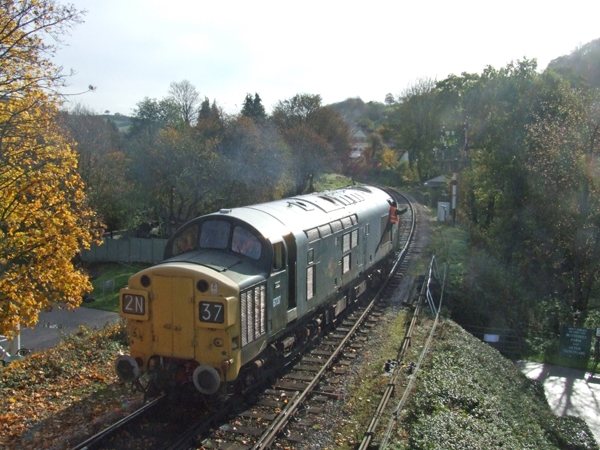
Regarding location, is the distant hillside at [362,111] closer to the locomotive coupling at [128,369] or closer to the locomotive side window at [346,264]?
the locomotive side window at [346,264]

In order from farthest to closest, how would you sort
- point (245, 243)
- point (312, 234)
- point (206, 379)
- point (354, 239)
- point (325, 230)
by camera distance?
point (354, 239)
point (325, 230)
point (312, 234)
point (245, 243)
point (206, 379)

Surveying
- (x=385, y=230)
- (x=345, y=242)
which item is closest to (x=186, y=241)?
(x=345, y=242)

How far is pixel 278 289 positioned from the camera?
397 inches

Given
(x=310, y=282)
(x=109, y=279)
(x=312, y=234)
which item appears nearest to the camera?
(x=310, y=282)

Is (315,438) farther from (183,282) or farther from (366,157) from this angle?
(366,157)

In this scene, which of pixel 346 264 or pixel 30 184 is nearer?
pixel 30 184

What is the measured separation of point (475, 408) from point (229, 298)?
20.0ft

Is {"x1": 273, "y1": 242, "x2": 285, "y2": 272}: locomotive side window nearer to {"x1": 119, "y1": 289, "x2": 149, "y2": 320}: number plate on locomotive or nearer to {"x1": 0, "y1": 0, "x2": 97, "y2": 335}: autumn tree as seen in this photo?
{"x1": 119, "y1": 289, "x2": 149, "y2": 320}: number plate on locomotive

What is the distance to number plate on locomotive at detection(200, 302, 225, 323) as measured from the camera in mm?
8320

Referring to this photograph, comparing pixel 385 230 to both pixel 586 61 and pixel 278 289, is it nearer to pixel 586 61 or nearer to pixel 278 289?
pixel 278 289

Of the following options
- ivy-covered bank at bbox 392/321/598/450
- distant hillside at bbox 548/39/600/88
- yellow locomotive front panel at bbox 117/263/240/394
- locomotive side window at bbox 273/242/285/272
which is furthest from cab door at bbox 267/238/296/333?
distant hillside at bbox 548/39/600/88

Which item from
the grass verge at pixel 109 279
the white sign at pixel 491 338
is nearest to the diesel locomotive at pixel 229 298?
the white sign at pixel 491 338

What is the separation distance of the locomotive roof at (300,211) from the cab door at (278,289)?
14.2 inches

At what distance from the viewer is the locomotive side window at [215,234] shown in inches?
393
